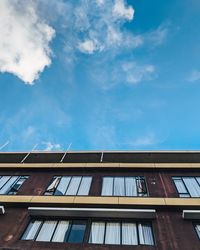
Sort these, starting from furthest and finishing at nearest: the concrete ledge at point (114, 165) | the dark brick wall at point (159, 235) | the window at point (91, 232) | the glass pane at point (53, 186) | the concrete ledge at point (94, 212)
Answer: the concrete ledge at point (114, 165) < the glass pane at point (53, 186) < the concrete ledge at point (94, 212) < the window at point (91, 232) < the dark brick wall at point (159, 235)

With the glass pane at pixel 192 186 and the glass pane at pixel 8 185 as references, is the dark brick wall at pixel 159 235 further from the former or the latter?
the glass pane at pixel 8 185

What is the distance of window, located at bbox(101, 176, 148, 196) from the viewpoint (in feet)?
46.2

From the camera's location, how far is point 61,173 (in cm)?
1675

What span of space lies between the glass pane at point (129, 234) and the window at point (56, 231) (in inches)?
83.7

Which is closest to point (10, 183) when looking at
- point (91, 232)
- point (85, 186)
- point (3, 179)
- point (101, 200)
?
point (3, 179)

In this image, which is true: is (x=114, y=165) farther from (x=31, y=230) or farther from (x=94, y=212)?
(x=31, y=230)

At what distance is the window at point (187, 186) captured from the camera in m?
13.7

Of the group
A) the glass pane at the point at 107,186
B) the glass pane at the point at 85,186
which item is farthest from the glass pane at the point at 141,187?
the glass pane at the point at 85,186

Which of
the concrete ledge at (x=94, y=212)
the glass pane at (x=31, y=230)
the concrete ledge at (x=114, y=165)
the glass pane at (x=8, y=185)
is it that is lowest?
the glass pane at (x=31, y=230)

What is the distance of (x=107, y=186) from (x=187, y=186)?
5280 mm

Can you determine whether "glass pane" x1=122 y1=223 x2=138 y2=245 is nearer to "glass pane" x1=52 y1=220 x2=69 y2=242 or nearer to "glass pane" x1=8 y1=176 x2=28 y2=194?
"glass pane" x1=52 y1=220 x2=69 y2=242

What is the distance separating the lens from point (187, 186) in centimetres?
1438

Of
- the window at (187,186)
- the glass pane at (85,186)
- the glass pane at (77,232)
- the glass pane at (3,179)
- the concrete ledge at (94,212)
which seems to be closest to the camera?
the glass pane at (77,232)

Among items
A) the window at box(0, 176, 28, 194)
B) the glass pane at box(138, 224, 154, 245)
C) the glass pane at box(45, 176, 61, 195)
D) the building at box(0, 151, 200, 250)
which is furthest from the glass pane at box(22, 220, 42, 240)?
the glass pane at box(138, 224, 154, 245)
